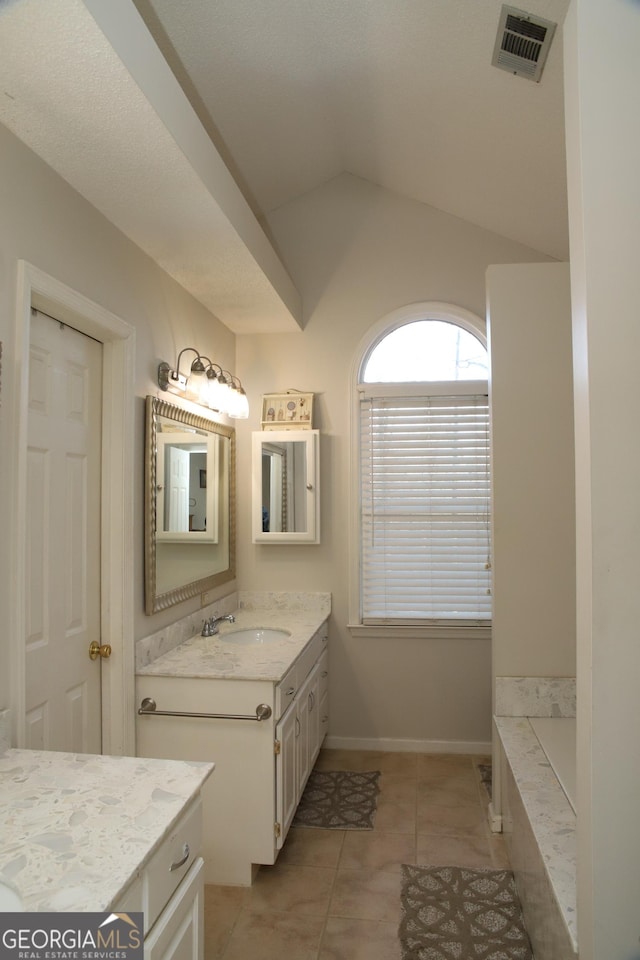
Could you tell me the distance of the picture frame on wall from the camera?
3.83 metres

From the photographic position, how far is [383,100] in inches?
115

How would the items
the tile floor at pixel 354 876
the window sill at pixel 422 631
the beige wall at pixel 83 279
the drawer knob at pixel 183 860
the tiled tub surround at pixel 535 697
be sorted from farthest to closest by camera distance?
the window sill at pixel 422 631 < the tiled tub surround at pixel 535 697 < the tile floor at pixel 354 876 < the beige wall at pixel 83 279 < the drawer knob at pixel 183 860

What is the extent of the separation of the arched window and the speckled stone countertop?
233cm

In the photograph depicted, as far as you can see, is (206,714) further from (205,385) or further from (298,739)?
(205,385)

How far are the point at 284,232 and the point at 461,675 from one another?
9.40 feet

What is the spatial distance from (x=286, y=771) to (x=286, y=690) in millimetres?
323

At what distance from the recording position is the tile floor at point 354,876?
7.04ft

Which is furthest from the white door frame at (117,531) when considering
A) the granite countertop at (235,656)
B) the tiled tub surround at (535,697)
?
the tiled tub surround at (535,697)

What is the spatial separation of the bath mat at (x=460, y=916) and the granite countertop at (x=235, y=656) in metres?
0.94

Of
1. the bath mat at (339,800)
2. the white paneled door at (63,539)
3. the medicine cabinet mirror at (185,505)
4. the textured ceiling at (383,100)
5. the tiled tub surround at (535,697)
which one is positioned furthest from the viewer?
the bath mat at (339,800)

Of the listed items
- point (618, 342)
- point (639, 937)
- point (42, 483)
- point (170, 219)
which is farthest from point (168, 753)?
point (618, 342)

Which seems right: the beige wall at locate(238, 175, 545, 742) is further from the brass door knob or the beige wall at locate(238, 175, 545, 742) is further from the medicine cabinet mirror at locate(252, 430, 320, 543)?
the brass door knob

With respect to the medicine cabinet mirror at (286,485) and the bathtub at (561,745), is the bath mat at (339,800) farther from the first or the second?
the medicine cabinet mirror at (286,485)

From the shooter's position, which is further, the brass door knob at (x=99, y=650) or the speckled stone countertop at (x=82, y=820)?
the brass door knob at (x=99, y=650)
